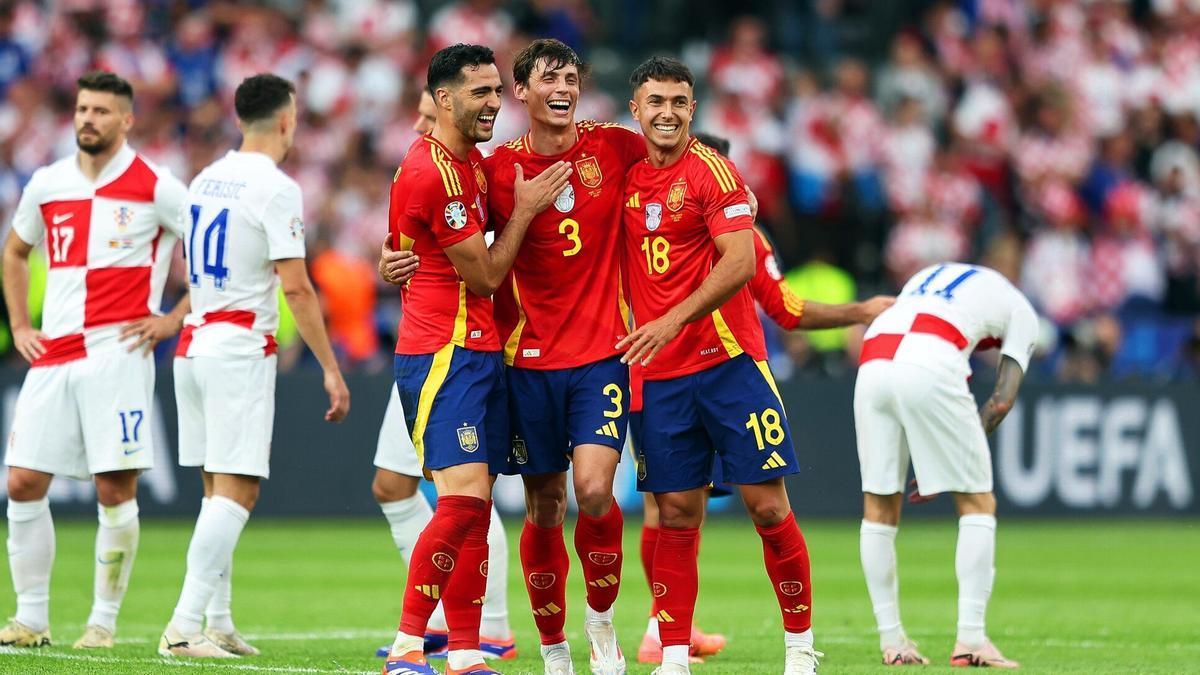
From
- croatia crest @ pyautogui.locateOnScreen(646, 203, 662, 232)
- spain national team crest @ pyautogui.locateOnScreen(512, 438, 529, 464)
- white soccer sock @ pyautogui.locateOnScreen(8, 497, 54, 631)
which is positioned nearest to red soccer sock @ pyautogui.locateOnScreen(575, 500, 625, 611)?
spain national team crest @ pyautogui.locateOnScreen(512, 438, 529, 464)

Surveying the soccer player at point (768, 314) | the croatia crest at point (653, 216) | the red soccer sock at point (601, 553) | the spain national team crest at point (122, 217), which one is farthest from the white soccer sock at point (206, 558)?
the croatia crest at point (653, 216)

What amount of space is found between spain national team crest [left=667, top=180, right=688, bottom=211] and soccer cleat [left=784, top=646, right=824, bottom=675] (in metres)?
2.06

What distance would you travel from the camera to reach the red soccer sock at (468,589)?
25.6 ft

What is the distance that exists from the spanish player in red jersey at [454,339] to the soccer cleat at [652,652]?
1.64 meters

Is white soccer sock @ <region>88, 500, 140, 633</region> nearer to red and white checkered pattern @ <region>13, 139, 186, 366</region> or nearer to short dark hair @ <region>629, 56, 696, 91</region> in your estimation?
red and white checkered pattern @ <region>13, 139, 186, 366</region>

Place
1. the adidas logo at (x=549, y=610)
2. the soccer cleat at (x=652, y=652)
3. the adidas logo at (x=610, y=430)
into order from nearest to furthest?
the adidas logo at (x=610, y=430)
the adidas logo at (x=549, y=610)
the soccer cleat at (x=652, y=652)

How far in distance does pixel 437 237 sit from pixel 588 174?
86cm

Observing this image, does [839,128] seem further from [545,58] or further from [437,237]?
[437,237]

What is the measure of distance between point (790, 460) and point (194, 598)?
3117mm

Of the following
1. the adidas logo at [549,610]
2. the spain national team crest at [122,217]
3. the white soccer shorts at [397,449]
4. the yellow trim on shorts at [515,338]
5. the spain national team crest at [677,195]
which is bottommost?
the adidas logo at [549,610]

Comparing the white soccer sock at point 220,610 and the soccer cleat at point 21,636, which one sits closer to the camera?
the soccer cleat at point 21,636

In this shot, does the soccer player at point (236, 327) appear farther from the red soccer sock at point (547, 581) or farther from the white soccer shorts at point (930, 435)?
the white soccer shorts at point (930, 435)

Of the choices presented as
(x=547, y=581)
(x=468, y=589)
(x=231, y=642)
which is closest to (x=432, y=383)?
(x=468, y=589)

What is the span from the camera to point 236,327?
30.1ft
